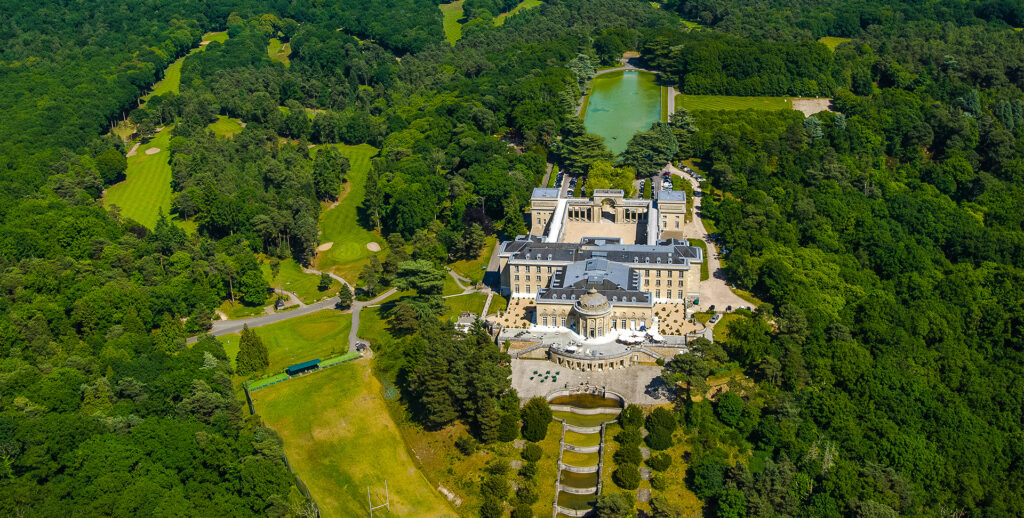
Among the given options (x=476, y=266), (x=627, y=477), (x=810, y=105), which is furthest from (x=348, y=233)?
(x=810, y=105)

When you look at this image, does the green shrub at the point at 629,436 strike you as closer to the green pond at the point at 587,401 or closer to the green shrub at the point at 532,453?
the green pond at the point at 587,401

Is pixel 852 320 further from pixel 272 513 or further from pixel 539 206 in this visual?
pixel 272 513

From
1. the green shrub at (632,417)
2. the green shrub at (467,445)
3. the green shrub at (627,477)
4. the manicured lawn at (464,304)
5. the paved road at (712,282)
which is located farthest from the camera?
the manicured lawn at (464,304)

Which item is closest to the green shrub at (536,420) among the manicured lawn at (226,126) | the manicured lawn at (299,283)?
the manicured lawn at (299,283)

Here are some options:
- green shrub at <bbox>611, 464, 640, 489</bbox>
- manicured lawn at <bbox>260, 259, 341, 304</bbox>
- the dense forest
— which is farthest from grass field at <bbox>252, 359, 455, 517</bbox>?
manicured lawn at <bbox>260, 259, 341, 304</bbox>

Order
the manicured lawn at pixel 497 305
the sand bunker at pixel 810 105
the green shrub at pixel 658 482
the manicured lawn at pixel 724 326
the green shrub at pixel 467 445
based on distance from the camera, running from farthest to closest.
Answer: the sand bunker at pixel 810 105, the manicured lawn at pixel 497 305, the manicured lawn at pixel 724 326, the green shrub at pixel 467 445, the green shrub at pixel 658 482

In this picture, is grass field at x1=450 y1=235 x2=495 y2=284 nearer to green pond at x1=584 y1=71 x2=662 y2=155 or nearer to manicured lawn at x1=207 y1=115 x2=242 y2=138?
green pond at x1=584 y1=71 x2=662 y2=155

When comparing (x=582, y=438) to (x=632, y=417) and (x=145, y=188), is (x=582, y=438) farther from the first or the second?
(x=145, y=188)

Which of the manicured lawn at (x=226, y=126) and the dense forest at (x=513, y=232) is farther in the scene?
→ the manicured lawn at (x=226, y=126)
